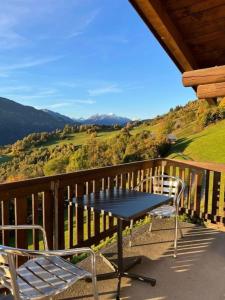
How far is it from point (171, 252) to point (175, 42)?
2428 millimetres

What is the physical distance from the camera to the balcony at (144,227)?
2816 millimetres

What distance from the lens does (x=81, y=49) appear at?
23797mm

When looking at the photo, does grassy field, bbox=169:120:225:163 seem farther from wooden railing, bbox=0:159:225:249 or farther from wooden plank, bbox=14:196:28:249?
wooden plank, bbox=14:196:28:249

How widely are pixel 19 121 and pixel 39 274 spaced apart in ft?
106

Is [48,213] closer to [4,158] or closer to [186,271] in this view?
[186,271]

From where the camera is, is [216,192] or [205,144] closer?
[216,192]

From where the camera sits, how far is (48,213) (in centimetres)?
321

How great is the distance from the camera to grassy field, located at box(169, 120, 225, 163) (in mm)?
12539

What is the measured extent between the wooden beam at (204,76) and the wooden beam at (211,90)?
0.62 ft

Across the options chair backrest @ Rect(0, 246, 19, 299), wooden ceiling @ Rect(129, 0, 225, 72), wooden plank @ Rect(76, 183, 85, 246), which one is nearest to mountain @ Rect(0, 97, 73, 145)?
wooden plank @ Rect(76, 183, 85, 246)

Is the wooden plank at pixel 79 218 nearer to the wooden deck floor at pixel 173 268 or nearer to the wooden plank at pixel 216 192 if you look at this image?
the wooden deck floor at pixel 173 268

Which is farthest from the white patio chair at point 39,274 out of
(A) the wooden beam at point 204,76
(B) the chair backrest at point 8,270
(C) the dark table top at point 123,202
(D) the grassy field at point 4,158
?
(D) the grassy field at point 4,158

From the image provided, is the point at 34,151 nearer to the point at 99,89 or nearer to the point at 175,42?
the point at 175,42

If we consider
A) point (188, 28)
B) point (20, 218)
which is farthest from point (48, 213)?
point (188, 28)
